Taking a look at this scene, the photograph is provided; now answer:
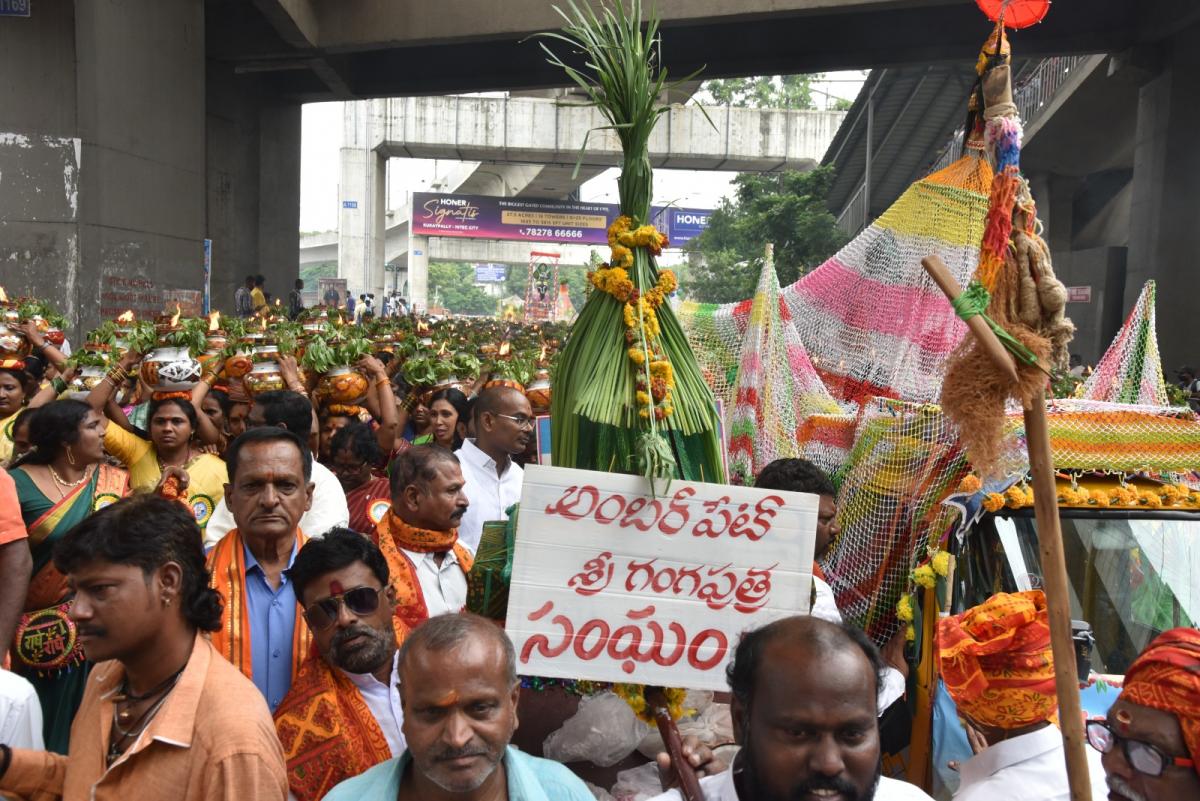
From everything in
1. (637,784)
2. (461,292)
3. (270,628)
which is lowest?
(637,784)

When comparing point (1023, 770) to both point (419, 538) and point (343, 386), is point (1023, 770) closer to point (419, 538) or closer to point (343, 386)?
point (419, 538)

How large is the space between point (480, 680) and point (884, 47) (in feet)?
62.9

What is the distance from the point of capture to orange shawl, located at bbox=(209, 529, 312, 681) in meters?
3.25

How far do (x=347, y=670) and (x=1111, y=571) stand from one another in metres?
2.81

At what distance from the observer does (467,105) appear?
35188 mm

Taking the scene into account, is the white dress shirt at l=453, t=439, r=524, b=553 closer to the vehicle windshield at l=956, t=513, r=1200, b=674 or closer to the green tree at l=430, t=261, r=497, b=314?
the vehicle windshield at l=956, t=513, r=1200, b=674

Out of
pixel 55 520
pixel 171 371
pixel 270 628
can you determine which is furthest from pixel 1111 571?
pixel 171 371

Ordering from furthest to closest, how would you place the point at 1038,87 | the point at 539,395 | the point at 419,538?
the point at 1038,87, the point at 539,395, the point at 419,538

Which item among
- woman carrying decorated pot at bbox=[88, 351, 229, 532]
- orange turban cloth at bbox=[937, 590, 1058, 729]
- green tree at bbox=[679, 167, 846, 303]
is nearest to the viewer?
orange turban cloth at bbox=[937, 590, 1058, 729]

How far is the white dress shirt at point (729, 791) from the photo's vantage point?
7.30 ft

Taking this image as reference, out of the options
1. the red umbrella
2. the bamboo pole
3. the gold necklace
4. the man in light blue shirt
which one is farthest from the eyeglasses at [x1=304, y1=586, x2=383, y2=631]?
the red umbrella

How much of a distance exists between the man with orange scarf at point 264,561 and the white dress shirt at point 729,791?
1460mm

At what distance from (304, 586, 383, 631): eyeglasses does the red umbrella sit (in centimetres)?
278

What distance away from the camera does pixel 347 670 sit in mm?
2975
